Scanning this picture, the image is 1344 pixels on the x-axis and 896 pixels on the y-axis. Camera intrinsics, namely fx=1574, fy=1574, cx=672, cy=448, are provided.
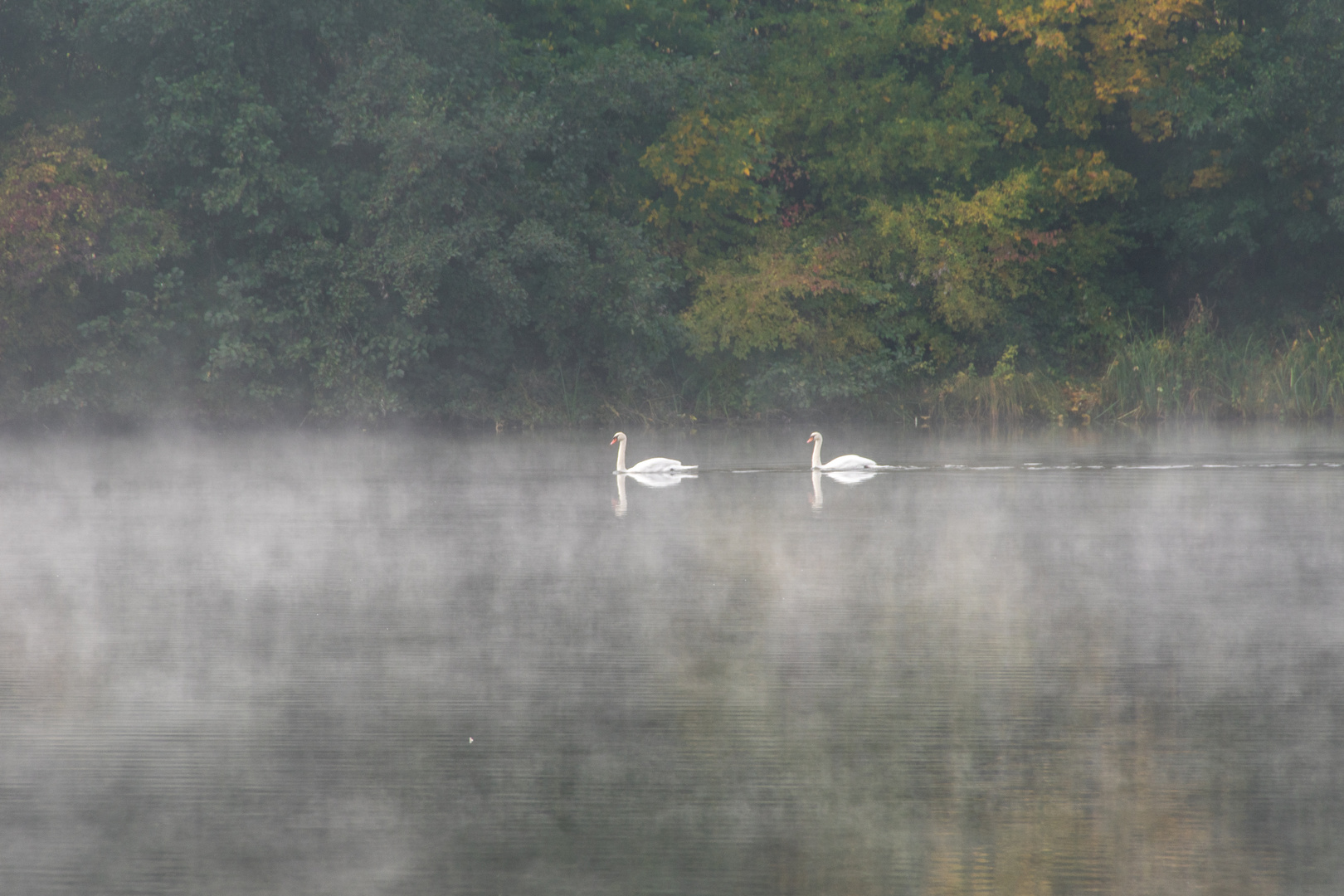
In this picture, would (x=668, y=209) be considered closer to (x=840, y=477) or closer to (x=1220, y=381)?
(x=1220, y=381)

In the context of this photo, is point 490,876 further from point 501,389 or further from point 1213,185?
point 1213,185

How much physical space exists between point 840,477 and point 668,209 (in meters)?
15.3

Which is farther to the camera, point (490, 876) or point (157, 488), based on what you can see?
point (157, 488)

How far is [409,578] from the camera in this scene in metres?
10.4

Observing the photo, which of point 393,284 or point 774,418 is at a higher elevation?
point 393,284

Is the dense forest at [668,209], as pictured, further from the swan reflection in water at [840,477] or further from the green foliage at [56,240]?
the swan reflection in water at [840,477]

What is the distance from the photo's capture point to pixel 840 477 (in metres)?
19.3

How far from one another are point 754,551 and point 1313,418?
20.6 metres

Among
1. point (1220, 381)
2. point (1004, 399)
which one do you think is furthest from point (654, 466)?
point (1220, 381)

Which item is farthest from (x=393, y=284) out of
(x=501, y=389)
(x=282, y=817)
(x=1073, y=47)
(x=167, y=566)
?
(x=282, y=817)

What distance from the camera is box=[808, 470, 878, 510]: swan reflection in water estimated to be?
56.9 ft

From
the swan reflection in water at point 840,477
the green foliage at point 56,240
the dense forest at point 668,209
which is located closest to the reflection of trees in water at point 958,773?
the swan reflection in water at point 840,477

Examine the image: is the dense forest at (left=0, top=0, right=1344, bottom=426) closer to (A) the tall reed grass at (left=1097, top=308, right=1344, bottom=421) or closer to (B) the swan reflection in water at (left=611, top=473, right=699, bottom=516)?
(A) the tall reed grass at (left=1097, top=308, right=1344, bottom=421)

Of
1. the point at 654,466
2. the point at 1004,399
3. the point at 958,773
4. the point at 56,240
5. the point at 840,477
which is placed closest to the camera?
the point at 958,773
